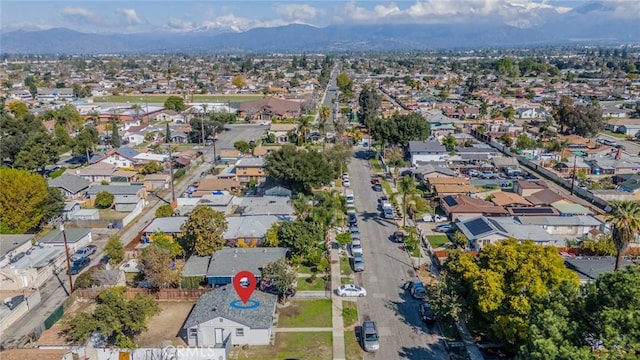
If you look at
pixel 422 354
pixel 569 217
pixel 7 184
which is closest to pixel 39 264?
pixel 7 184

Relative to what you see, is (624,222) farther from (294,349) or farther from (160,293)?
(160,293)

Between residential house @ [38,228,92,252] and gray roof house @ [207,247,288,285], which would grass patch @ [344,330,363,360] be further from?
A: residential house @ [38,228,92,252]

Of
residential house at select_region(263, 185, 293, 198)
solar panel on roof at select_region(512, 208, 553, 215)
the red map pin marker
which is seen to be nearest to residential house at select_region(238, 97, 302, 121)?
residential house at select_region(263, 185, 293, 198)

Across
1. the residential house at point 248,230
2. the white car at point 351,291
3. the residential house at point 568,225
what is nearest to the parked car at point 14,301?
the residential house at point 248,230

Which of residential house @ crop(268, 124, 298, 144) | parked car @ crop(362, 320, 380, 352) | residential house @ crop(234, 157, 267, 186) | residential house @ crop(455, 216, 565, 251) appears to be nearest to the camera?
parked car @ crop(362, 320, 380, 352)

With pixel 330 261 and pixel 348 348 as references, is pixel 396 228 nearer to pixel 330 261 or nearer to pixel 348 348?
pixel 330 261
